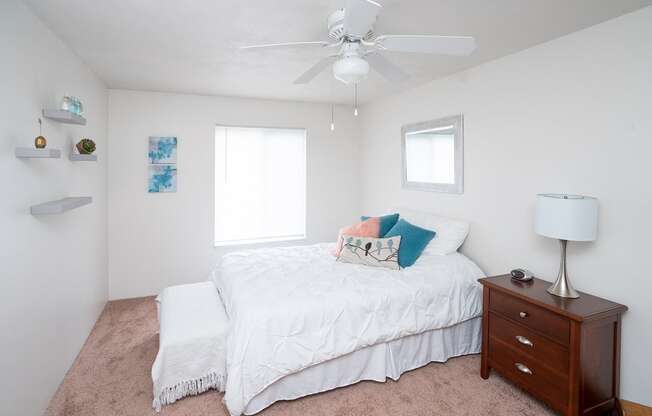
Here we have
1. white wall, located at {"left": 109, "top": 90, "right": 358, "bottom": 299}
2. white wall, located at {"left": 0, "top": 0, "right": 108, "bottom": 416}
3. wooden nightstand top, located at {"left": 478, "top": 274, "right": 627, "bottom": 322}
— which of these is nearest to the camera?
white wall, located at {"left": 0, "top": 0, "right": 108, "bottom": 416}

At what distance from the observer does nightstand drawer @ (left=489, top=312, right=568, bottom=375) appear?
201cm

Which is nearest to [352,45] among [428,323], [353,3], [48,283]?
[353,3]

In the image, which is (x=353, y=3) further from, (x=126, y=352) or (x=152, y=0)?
(x=126, y=352)

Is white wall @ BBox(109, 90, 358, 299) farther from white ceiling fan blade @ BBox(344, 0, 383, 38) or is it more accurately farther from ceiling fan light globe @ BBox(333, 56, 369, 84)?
white ceiling fan blade @ BBox(344, 0, 383, 38)

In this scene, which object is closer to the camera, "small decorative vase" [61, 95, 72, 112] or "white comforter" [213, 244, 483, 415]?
"white comforter" [213, 244, 483, 415]

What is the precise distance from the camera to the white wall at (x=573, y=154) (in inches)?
81.0

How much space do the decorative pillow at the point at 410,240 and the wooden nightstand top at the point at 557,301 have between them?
64 cm

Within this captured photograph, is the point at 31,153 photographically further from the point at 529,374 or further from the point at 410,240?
the point at 529,374

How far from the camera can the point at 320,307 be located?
2.26 meters

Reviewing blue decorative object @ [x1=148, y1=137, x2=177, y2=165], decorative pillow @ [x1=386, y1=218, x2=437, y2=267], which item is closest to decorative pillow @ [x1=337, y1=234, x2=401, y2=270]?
decorative pillow @ [x1=386, y1=218, x2=437, y2=267]

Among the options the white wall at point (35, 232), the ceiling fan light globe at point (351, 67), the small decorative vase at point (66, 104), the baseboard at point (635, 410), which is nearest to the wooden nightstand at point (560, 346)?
the baseboard at point (635, 410)

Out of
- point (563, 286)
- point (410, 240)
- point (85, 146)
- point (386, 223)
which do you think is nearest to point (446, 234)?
point (410, 240)

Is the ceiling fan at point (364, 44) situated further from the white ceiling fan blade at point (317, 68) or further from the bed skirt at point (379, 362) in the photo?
the bed skirt at point (379, 362)

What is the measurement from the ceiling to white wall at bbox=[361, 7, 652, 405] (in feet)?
0.57
